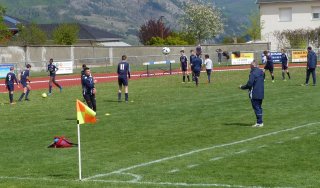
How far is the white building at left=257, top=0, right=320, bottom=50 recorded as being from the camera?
8388 cm

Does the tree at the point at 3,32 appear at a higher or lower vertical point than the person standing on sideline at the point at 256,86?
higher

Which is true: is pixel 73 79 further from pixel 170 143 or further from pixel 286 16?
pixel 286 16

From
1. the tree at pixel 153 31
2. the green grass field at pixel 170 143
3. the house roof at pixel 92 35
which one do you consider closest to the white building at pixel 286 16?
the tree at pixel 153 31

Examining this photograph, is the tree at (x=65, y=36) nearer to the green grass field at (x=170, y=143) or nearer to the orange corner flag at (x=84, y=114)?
the green grass field at (x=170, y=143)

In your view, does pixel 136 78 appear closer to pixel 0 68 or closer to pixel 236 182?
pixel 0 68

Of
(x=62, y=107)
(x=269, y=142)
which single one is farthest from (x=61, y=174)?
(x=62, y=107)

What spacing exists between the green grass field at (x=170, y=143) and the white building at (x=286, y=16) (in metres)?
52.0

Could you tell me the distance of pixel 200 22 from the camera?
346 ft

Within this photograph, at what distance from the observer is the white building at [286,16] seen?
275 ft

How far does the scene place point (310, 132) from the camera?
1936 cm

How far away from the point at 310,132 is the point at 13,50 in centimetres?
4802

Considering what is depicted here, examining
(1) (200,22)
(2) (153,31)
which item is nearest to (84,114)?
(1) (200,22)

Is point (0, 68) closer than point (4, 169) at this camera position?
No

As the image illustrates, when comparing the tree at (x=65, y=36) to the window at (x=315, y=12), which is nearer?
the window at (x=315, y=12)
